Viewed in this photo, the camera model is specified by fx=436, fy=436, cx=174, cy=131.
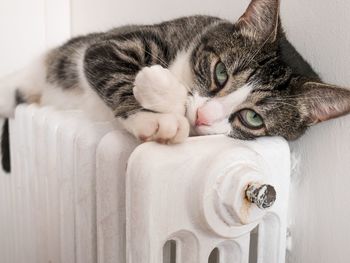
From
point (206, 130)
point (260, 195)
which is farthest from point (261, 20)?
point (260, 195)

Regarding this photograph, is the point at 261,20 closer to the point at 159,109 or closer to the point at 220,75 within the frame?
the point at 220,75

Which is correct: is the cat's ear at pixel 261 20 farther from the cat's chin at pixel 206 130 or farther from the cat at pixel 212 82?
the cat's chin at pixel 206 130

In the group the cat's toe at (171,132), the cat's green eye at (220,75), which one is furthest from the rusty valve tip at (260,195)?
the cat's green eye at (220,75)

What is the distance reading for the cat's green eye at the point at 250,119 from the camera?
711mm

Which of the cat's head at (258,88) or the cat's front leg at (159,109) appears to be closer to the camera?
the cat's front leg at (159,109)

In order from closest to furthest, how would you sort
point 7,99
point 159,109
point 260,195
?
point 260,195 < point 159,109 < point 7,99

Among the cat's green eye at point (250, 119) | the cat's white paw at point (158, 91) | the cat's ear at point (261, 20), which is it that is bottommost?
the cat's green eye at point (250, 119)

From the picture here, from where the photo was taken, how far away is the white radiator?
56cm

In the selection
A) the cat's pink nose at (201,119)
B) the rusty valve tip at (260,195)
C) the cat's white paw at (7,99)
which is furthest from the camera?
the cat's white paw at (7,99)

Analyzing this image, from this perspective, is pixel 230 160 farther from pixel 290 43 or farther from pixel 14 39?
pixel 14 39

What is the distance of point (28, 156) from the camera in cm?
103

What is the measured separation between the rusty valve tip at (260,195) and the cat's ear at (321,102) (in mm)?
194

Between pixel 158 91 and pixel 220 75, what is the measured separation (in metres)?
0.15

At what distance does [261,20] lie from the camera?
0.74 metres
